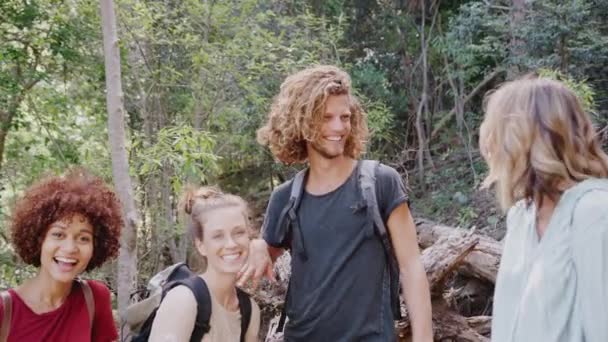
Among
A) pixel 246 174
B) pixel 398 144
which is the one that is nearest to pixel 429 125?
pixel 398 144

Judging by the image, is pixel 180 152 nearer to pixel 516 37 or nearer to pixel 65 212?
pixel 65 212

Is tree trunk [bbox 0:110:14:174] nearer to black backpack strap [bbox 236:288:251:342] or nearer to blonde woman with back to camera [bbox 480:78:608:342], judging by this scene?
black backpack strap [bbox 236:288:251:342]

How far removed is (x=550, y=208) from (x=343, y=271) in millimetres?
730

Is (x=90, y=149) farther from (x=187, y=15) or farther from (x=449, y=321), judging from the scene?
(x=449, y=321)

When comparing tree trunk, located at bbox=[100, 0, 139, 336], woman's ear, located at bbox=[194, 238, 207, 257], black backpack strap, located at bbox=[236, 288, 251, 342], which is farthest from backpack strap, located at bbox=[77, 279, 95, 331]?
tree trunk, located at bbox=[100, 0, 139, 336]

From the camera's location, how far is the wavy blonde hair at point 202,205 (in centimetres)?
230

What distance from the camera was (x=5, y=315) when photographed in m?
2.05

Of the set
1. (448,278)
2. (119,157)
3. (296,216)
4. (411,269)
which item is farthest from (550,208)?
(119,157)

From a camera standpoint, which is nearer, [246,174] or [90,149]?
[90,149]

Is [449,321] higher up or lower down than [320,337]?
lower down

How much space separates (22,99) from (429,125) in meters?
6.28

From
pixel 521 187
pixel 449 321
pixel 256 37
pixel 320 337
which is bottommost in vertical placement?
pixel 449 321

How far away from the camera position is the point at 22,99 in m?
6.30

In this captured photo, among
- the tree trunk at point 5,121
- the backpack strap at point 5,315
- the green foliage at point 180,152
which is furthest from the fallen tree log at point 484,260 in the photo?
the tree trunk at point 5,121
